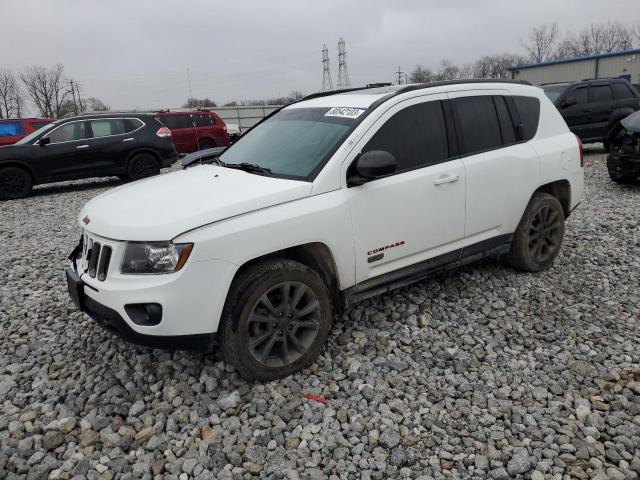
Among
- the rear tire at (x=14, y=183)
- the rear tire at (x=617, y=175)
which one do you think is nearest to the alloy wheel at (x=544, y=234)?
the rear tire at (x=617, y=175)

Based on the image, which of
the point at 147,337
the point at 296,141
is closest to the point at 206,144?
the point at 296,141

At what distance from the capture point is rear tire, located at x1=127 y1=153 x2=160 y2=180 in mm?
11586

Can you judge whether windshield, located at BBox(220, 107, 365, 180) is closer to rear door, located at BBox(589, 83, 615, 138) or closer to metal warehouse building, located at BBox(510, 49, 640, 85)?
rear door, located at BBox(589, 83, 615, 138)

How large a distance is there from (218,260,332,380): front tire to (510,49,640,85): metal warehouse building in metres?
35.8

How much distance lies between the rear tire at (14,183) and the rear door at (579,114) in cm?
1214

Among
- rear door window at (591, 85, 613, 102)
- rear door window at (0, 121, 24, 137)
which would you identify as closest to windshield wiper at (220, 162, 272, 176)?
rear door window at (591, 85, 613, 102)

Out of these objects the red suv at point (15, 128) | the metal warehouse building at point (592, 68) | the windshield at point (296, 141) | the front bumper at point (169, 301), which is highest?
the metal warehouse building at point (592, 68)

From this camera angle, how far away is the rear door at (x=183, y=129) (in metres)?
17.1

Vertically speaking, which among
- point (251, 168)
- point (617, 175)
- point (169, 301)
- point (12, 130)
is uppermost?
point (12, 130)

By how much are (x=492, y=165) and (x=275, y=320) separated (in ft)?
7.38

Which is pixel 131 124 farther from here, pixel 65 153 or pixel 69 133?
pixel 65 153

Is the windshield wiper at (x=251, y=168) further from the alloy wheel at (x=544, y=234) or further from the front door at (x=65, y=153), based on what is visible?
the front door at (x=65, y=153)

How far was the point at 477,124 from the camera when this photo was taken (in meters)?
4.18

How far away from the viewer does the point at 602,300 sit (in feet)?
13.9
